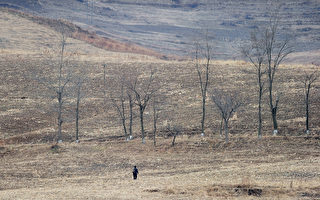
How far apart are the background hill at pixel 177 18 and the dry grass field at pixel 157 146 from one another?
46944mm

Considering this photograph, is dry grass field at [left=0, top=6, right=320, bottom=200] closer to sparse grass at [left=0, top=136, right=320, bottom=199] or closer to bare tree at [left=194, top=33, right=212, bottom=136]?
sparse grass at [left=0, top=136, right=320, bottom=199]

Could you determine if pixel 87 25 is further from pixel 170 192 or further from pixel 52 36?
pixel 170 192

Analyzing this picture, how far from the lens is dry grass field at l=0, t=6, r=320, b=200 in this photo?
22609 millimetres

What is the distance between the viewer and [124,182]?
25922 mm

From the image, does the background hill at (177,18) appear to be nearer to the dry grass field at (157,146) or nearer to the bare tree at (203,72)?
the bare tree at (203,72)

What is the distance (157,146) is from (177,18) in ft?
374

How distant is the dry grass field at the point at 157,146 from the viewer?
74.2 ft

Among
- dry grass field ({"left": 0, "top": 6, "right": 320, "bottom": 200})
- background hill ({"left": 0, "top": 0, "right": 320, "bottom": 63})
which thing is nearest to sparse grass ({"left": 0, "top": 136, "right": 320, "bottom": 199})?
dry grass field ({"left": 0, "top": 6, "right": 320, "bottom": 200})

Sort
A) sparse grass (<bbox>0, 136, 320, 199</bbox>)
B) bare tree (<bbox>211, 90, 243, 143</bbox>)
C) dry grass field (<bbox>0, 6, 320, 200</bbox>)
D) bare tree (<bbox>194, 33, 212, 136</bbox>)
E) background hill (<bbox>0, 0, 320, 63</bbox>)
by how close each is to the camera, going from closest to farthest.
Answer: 1. sparse grass (<bbox>0, 136, 320, 199</bbox>)
2. dry grass field (<bbox>0, 6, 320, 200</bbox>)
3. bare tree (<bbox>211, 90, 243, 143</bbox>)
4. bare tree (<bbox>194, 33, 212, 136</bbox>)
5. background hill (<bbox>0, 0, 320, 63</bbox>)

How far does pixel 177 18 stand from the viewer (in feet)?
485

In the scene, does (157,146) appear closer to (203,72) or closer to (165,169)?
(165,169)

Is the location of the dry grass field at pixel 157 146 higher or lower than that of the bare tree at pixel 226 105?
lower

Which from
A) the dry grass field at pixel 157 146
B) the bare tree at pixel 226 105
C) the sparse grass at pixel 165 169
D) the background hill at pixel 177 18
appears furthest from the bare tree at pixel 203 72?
the background hill at pixel 177 18

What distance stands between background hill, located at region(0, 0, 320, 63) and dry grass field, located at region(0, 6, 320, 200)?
154ft
